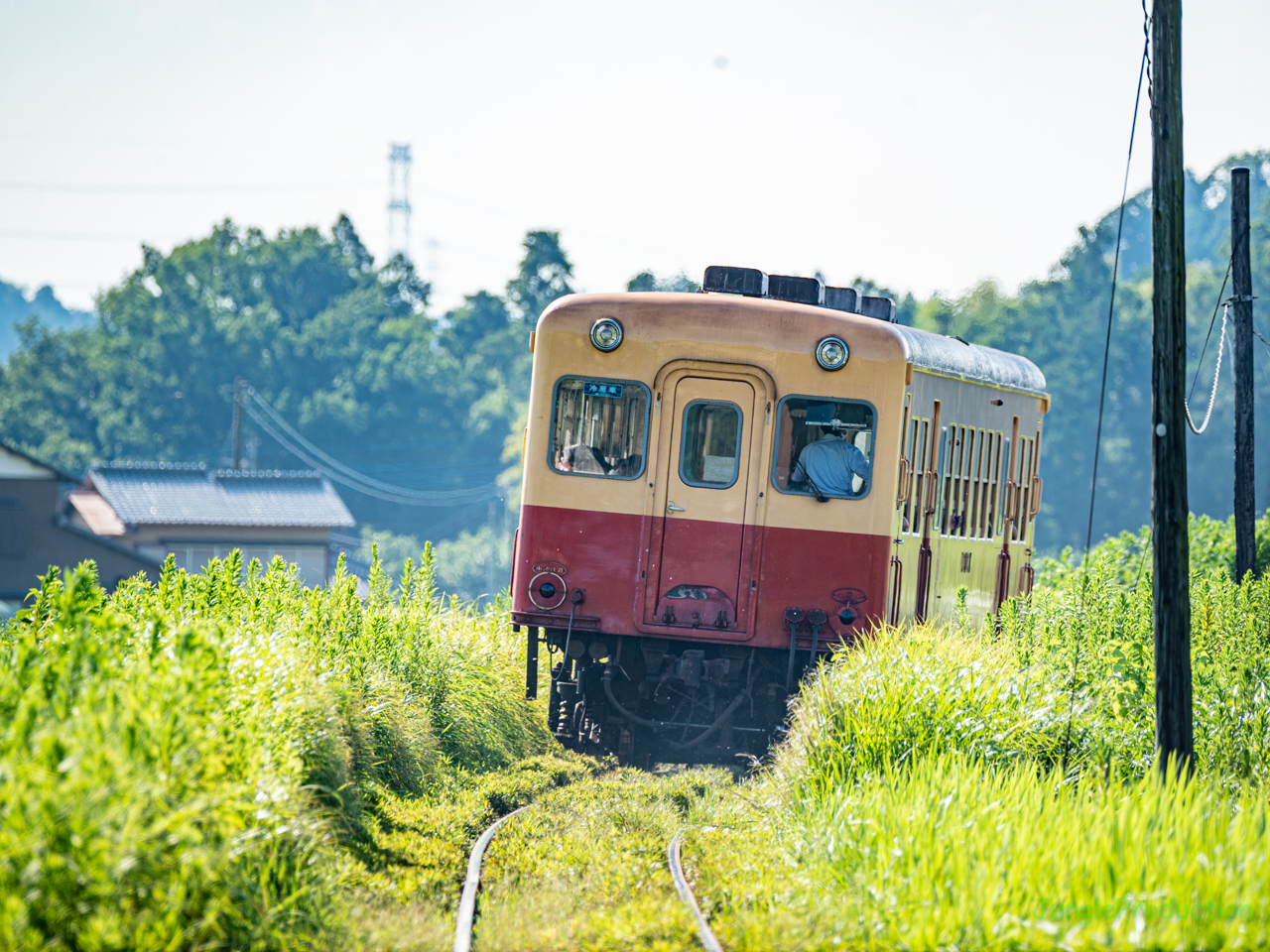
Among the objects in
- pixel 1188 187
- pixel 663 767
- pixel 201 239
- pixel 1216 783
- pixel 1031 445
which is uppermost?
pixel 1188 187

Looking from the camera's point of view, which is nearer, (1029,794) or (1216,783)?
(1029,794)

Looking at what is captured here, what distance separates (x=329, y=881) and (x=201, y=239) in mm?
74720

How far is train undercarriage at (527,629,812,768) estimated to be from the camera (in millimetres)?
11016

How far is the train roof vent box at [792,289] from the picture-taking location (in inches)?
464

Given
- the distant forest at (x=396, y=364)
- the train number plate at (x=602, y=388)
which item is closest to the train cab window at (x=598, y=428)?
the train number plate at (x=602, y=388)

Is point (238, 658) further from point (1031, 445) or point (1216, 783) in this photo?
point (1031, 445)

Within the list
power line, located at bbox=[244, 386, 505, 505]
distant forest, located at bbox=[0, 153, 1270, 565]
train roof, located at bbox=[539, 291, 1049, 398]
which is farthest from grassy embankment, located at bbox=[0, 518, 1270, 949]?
power line, located at bbox=[244, 386, 505, 505]

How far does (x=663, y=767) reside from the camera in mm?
11367

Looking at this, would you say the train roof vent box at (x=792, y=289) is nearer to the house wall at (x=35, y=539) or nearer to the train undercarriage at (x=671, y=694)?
the train undercarriage at (x=671, y=694)

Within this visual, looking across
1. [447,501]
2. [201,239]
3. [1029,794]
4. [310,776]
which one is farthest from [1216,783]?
[201,239]

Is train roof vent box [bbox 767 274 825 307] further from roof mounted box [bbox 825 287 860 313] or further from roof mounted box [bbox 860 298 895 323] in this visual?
roof mounted box [bbox 860 298 895 323]

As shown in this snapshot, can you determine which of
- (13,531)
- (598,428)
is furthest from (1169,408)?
(13,531)

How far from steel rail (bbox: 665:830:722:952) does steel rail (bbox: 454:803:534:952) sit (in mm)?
1006

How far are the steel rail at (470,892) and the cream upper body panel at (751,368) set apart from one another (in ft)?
9.76
